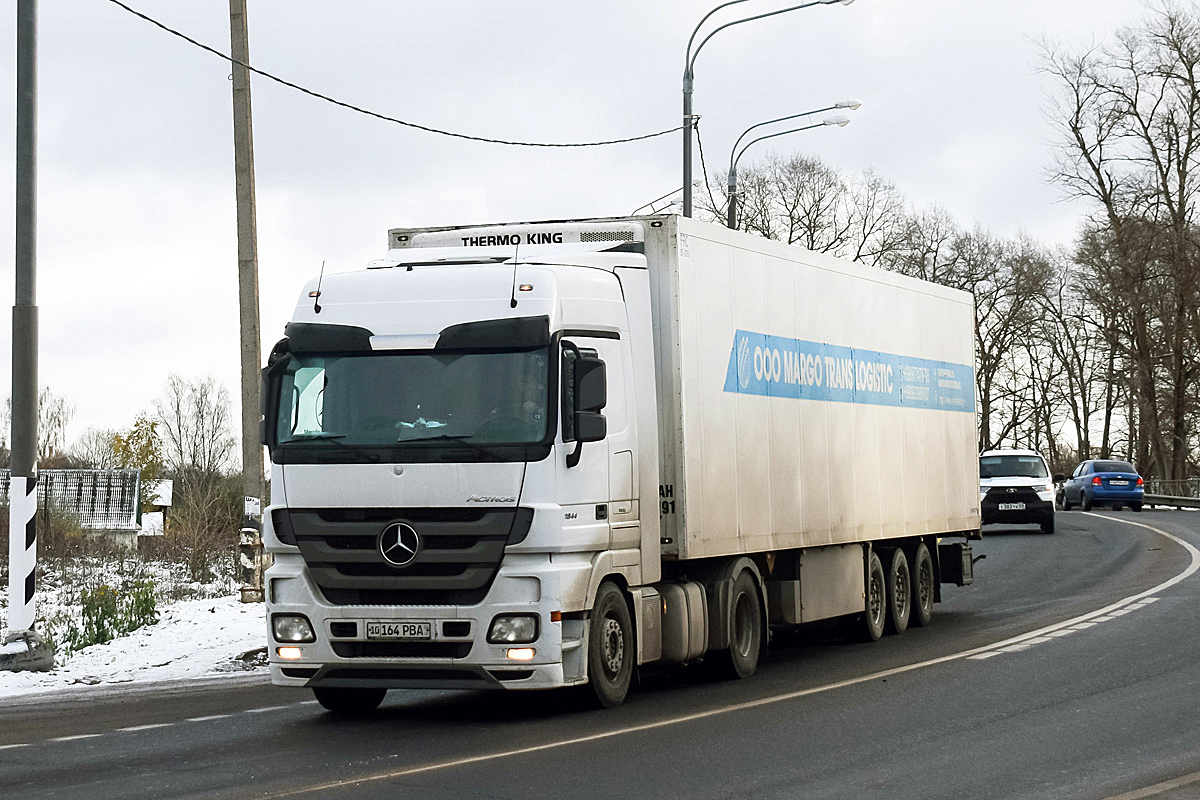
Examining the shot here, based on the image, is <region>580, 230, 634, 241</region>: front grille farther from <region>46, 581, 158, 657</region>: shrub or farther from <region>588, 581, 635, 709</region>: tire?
<region>46, 581, 158, 657</region>: shrub

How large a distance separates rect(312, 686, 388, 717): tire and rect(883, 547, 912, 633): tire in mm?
6386

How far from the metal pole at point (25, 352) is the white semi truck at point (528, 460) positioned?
398cm

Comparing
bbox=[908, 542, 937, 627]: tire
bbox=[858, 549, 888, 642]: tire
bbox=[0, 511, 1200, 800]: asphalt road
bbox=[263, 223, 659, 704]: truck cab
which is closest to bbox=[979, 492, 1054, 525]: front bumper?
bbox=[908, 542, 937, 627]: tire

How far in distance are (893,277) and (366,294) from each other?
7.07 metres

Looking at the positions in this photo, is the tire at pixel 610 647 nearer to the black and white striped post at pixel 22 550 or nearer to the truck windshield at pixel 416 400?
the truck windshield at pixel 416 400

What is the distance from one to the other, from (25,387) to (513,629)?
6491 mm

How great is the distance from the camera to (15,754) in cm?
942

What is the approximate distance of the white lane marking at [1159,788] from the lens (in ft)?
24.6

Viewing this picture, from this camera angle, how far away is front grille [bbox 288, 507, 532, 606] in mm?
10023

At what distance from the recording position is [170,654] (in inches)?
599

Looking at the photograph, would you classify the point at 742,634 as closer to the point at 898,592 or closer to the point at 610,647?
the point at 610,647

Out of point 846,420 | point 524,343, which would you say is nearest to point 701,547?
point 524,343

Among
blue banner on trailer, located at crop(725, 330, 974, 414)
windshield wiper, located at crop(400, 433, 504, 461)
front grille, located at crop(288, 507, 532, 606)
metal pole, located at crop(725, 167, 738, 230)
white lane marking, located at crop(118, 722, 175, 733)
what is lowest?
white lane marking, located at crop(118, 722, 175, 733)

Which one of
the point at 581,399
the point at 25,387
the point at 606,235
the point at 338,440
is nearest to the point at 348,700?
the point at 338,440
